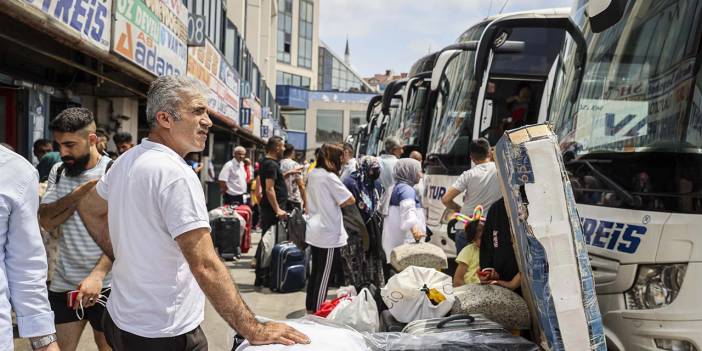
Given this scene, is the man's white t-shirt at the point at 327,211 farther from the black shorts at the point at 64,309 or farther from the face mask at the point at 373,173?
the black shorts at the point at 64,309

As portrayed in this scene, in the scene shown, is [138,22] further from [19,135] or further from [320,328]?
[320,328]

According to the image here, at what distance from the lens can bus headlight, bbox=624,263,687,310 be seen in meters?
2.93

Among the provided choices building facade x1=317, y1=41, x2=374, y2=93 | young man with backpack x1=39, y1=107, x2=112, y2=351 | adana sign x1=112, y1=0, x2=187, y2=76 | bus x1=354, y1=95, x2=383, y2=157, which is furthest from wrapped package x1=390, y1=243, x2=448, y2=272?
building facade x1=317, y1=41, x2=374, y2=93

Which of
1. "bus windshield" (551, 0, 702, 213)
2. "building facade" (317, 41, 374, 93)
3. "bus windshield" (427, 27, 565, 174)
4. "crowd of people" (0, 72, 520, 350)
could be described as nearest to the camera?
"crowd of people" (0, 72, 520, 350)

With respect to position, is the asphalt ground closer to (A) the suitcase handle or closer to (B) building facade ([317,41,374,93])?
(A) the suitcase handle

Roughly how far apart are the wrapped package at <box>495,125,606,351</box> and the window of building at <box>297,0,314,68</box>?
60.5 m

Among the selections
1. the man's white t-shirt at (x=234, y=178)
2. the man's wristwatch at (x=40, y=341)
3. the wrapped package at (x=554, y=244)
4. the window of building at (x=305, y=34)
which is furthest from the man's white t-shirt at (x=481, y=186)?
the window of building at (x=305, y=34)

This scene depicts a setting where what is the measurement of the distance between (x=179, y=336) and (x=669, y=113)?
2.79 m

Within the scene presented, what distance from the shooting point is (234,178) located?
36.2 ft

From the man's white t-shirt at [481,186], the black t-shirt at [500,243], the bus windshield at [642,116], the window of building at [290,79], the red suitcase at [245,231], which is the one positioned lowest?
the red suitcase at [245,231]

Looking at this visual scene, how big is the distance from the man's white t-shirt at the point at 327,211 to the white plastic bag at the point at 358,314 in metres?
2.25

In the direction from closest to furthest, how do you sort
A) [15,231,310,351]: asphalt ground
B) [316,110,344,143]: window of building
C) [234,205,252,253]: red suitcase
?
[15,231,310,351]: asphalt ground
[234,205,252,253]: red suitcase
[316,110,344,143]: window of building

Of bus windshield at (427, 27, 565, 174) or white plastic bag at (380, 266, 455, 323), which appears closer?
white plastic bag at (380, 266, 455, 323)

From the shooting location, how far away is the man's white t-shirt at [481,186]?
5758 mm
